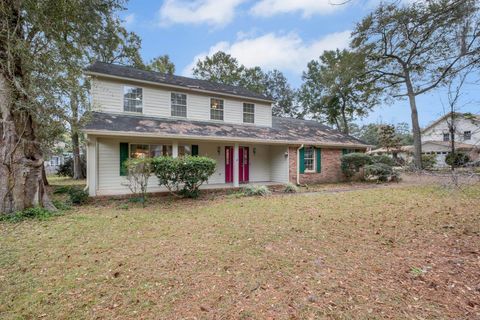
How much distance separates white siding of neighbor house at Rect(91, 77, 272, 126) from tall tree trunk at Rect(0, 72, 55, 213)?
8.03 ft

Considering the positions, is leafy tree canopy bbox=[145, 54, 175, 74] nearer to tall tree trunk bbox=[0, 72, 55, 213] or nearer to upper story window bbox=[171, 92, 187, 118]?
upper story window bbox=[171, 92, 187, 118]

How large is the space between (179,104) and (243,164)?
4.58 meters

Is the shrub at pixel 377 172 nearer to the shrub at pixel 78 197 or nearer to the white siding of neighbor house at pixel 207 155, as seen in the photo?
the white siding of neighbor house at pixel 207 155

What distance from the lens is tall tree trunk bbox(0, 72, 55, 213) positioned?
5.96 metres

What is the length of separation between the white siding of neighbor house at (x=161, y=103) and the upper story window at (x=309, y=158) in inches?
117

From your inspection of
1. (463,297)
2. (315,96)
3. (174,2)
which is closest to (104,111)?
(174,2)

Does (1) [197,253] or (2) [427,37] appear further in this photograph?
(2) [427,37]

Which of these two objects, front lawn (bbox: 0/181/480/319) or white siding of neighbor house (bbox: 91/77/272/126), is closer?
front lawn (bbox: 0/181/480/319)

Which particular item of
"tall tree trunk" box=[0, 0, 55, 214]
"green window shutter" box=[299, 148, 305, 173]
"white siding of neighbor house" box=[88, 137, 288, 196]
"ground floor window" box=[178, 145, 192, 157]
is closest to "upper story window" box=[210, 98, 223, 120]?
"white siding of neighbor house" box=[88, 137, 288, 196]

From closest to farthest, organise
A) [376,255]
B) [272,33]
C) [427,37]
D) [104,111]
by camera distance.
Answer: [376,255], [427,37], [104,111], [272,33]

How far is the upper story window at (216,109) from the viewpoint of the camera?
12.3 meters

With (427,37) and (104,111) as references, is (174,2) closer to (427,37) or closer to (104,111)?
(104,111)

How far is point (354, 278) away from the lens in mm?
3061

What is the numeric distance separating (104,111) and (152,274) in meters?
9.02
